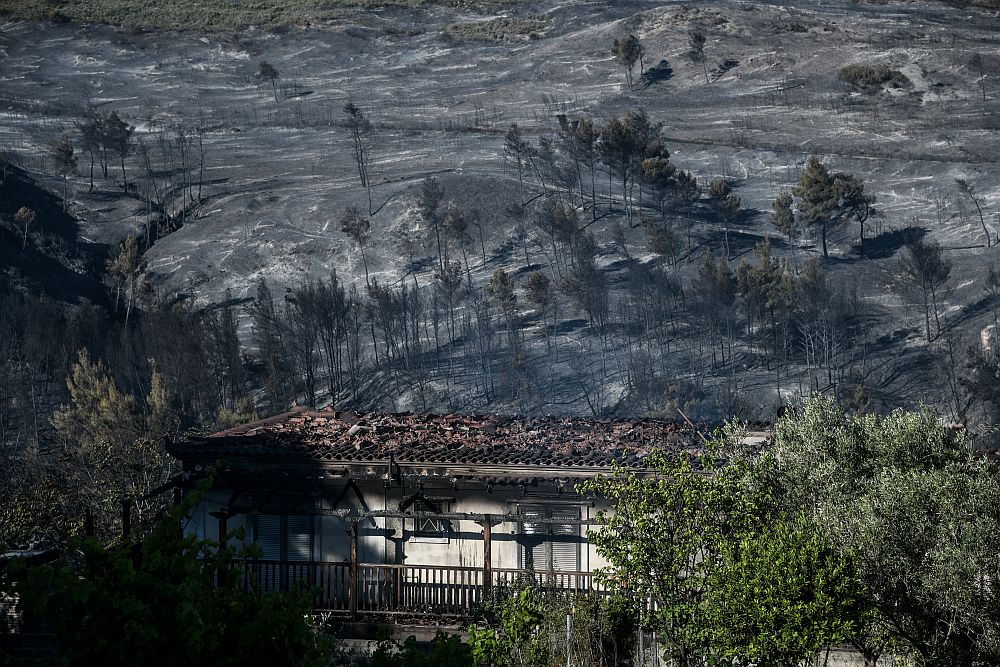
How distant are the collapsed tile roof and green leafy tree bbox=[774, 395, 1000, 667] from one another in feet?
19.9

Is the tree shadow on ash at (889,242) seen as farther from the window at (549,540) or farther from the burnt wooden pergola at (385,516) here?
the burnt wooden pergola at (385,516)

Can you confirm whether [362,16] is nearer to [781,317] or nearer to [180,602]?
[781,317]

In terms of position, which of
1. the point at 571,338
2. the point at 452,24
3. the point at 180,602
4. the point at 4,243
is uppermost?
the point at 452,24

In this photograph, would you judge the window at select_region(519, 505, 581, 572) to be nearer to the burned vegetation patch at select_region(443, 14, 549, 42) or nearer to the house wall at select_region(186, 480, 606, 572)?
the house wall at select_region(186, 480, 606, 572)

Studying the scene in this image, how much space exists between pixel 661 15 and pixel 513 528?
12845cm

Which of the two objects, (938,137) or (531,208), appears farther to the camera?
(938,137)

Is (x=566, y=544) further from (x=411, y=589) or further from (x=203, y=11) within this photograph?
(x=203, y=11)

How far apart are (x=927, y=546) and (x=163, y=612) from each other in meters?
9.40

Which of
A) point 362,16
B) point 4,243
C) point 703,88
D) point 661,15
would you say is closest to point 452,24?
point 362,16

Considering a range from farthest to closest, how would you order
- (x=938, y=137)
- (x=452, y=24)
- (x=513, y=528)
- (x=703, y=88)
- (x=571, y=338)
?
(x=452, y=24)
(x=703, y=88)
(x=938, y=137)
(x=571, y=338)
(x=513, y=528)

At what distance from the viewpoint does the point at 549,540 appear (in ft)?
70.6

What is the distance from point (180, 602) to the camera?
7.16 m

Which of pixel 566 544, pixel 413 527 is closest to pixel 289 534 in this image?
pixel 413 527

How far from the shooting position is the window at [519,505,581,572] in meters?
21.4
